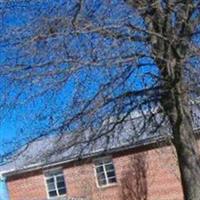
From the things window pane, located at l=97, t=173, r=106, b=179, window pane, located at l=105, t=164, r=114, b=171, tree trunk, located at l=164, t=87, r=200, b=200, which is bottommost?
tree trunk, located at l=164, t=87, r=200, b=200

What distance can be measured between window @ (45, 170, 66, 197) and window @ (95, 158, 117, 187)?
2.29 metres

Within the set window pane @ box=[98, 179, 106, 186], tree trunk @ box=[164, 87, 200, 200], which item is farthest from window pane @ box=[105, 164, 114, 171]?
tree trunk @ box=[164, 87, 200, 200]

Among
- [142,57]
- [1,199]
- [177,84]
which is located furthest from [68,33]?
[1,199]

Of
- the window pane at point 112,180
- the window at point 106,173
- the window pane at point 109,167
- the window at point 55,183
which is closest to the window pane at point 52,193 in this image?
the window at point 55,183

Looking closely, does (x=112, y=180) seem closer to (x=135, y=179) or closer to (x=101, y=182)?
(x=101, y=182)

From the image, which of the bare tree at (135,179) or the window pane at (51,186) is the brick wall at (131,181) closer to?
the bare tree at (135,179)

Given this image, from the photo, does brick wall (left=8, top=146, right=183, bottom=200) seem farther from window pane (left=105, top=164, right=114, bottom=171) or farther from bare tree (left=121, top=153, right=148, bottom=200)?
window pane (left=105, top=164, right=114, bottom=171)

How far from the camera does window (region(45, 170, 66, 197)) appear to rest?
3900 centimetres

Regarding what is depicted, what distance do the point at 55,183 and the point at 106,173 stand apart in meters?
3.21

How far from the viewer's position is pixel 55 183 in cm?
3925

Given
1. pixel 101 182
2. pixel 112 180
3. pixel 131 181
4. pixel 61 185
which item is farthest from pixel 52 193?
pixel 131 181

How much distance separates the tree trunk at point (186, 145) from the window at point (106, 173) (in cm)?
2406

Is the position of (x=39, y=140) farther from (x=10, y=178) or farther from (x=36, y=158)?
(x=10, y=178)

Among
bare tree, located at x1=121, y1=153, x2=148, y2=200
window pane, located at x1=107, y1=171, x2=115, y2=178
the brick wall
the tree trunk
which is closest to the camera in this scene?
the tree trunk
